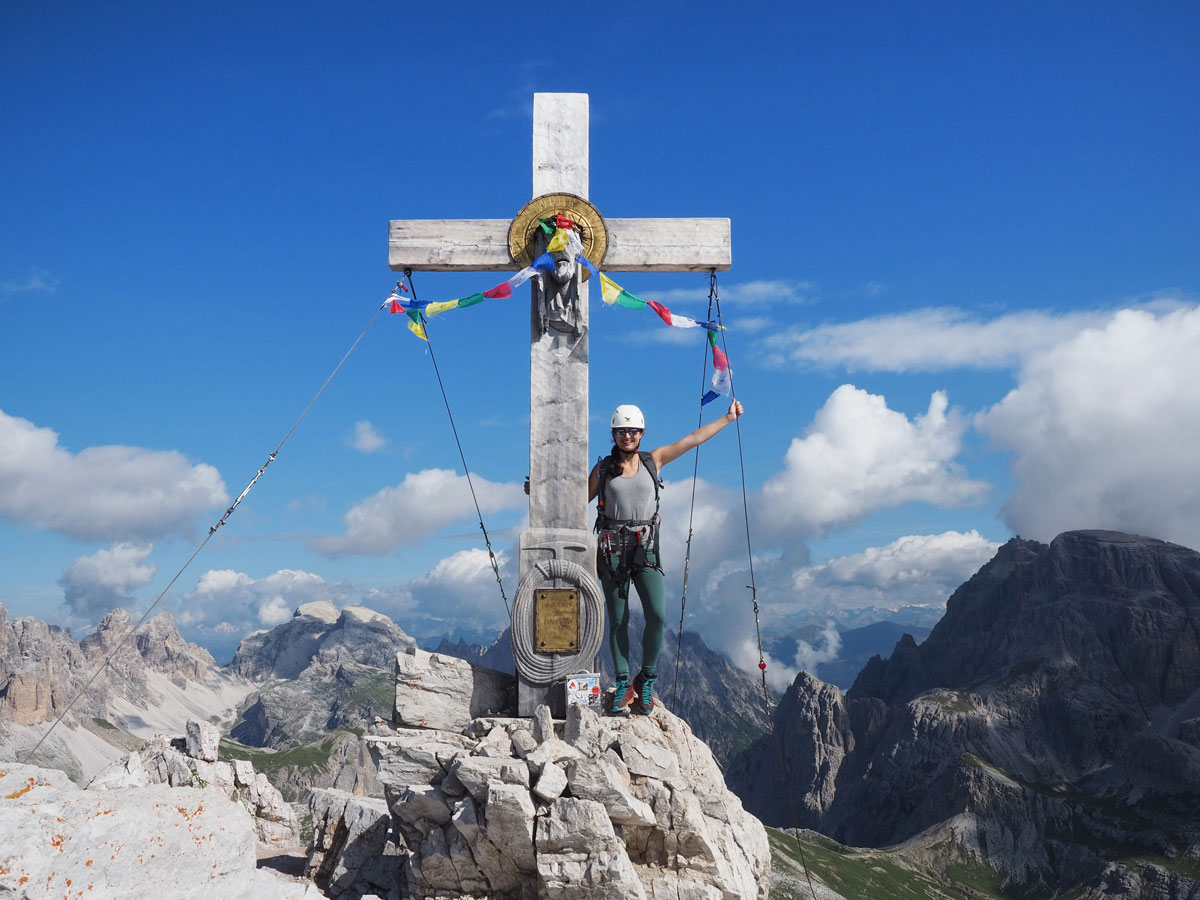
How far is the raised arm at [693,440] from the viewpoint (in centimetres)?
1448

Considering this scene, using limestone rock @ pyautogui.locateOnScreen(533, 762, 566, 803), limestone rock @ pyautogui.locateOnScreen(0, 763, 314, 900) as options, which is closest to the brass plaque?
limestone rock @ pyautogui.locateOnScreen(533, 762, 566, 803)

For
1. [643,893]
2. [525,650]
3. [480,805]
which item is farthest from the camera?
[525,650]

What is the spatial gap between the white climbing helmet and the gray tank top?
0.70 meters

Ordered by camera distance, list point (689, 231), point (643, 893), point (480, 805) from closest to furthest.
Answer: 1. point (643, 893)
2. point (480, 805)
3. point (689, 231)

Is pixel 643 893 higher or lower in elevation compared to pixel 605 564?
lower

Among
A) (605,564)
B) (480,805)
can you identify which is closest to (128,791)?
(480,805)

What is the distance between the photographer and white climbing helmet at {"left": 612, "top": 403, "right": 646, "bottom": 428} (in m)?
13.9

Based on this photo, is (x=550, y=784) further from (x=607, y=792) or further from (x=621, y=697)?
(x=621, y=697)

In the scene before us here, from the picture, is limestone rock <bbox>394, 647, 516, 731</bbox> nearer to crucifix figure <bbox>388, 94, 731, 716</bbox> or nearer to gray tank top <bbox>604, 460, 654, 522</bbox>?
crucifix figure <bbox>388, 94, 731, 716</bbox>

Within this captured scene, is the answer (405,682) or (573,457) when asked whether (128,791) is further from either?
(573,457)

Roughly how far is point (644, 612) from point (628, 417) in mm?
3121

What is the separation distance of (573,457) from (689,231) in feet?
14.3

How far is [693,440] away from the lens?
1476 cm

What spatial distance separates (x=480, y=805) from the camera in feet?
36.8
